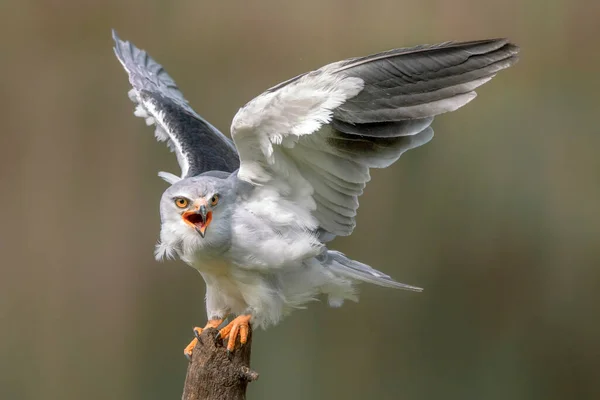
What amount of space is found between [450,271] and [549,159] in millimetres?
844

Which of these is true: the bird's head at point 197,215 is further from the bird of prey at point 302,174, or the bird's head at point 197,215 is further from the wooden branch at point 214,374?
the wooden branch at point 214,374

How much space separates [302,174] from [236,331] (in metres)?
0.54

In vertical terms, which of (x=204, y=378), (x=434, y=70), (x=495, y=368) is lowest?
(x=204, y=378)

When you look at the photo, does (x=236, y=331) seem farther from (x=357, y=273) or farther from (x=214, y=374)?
(x=357, y=273)

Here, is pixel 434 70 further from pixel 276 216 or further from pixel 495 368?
pixel 495 368

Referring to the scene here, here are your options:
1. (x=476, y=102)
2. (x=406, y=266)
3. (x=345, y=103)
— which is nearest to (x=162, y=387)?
(x=406, y=266)

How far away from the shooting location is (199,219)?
2.98 meters

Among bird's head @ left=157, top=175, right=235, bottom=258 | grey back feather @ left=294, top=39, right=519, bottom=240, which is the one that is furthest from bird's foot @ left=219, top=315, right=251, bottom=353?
grey back feather @ left=294, top=39, right=519, bottom=240

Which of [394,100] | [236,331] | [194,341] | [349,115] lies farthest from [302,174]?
[194,341]

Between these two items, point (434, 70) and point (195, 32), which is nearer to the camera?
point (434, 70)

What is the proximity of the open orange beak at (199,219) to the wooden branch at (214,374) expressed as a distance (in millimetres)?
311

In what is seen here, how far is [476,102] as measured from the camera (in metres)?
5.66

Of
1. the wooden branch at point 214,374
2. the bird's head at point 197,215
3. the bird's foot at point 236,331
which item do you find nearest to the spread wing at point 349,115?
the bird's head at point 197,215

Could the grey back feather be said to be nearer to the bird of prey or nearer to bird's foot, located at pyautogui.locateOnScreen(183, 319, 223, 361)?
the bird of prey
